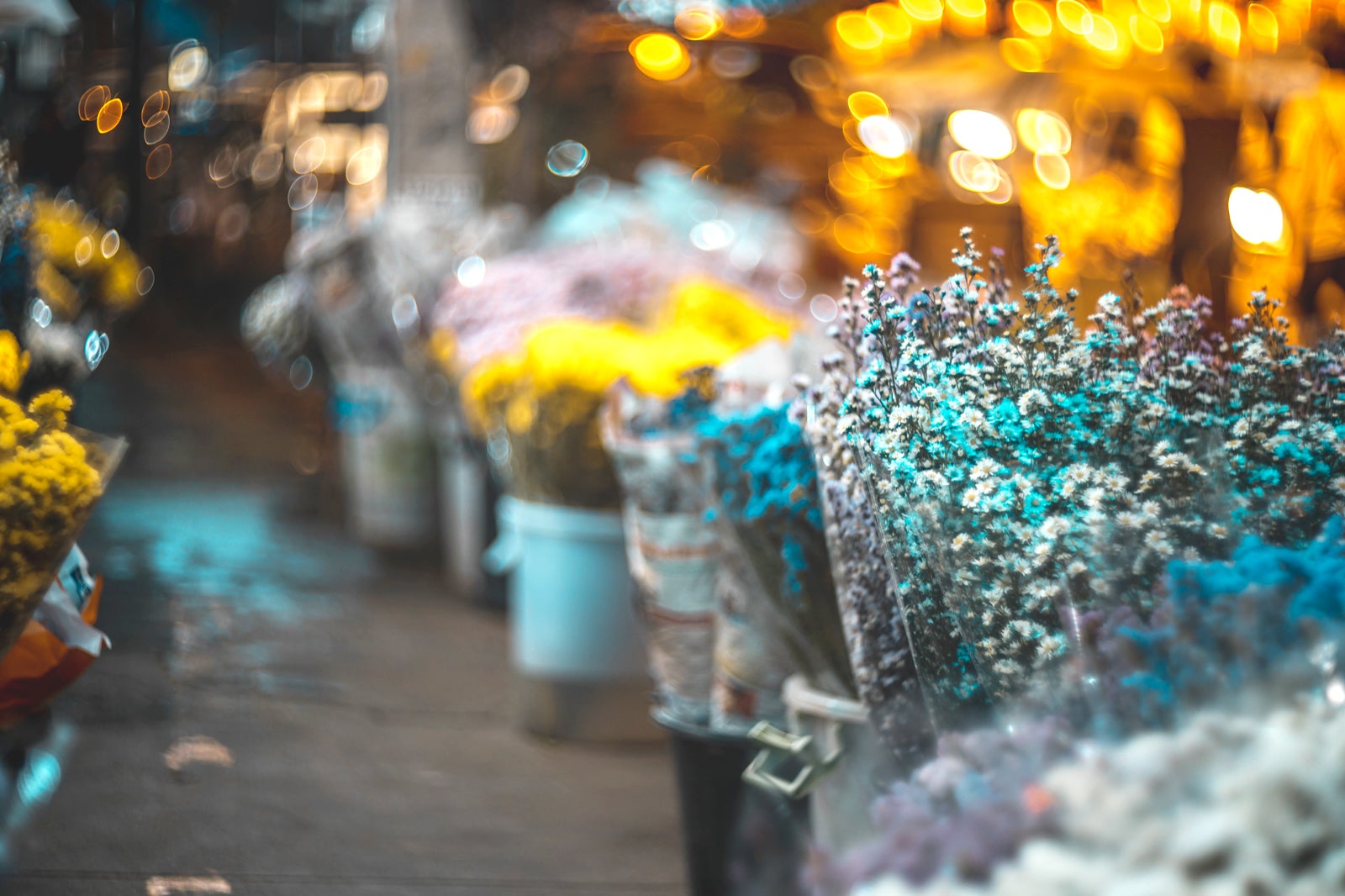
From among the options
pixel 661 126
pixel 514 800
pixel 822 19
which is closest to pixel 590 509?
pixel 514 800

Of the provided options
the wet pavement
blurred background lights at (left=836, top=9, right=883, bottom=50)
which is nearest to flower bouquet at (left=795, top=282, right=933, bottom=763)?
the wet pavement

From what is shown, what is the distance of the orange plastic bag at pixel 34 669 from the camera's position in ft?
7.96

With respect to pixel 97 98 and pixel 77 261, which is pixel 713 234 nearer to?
pixel 77 261

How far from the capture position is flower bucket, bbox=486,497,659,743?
474 cm

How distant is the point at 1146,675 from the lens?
1.41 m

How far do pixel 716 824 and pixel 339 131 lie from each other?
25081mm

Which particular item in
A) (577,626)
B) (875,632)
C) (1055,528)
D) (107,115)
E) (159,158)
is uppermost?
(159,158)

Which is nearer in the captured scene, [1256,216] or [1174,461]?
[1174,461]

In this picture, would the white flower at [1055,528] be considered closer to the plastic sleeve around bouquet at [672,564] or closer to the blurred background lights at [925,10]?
the plastic sleeve around bouquet at [672,564]

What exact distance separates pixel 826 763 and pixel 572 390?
89.0 inches

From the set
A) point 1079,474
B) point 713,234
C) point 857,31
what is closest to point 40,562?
point 1079,474

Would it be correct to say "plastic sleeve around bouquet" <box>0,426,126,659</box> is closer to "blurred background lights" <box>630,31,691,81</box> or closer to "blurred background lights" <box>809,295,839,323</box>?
"blurred background lights" <box>809,295,839,323</box>

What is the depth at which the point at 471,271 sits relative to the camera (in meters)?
7.20

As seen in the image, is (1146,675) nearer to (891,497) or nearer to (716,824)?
(891,497)
